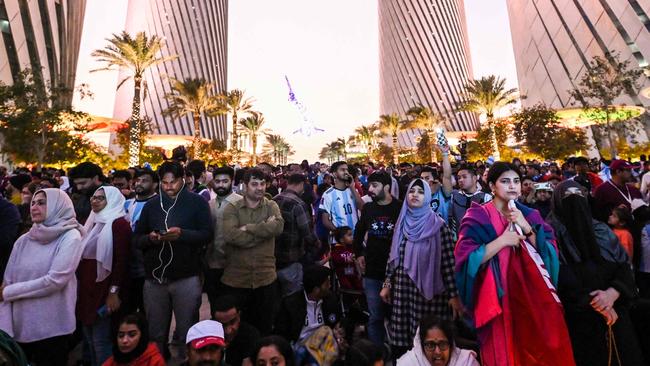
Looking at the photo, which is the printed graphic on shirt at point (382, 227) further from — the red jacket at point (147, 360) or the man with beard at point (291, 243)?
the red jacket at point (147, 360)

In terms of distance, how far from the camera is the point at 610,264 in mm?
2566

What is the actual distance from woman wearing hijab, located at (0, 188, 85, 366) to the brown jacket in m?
1.18

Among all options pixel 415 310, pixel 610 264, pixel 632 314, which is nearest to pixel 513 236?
pixel 610 264

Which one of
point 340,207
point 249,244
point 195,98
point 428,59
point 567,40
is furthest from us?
point 428,59

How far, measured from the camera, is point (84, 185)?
425 cm

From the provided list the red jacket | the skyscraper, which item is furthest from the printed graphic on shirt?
the skyscraper

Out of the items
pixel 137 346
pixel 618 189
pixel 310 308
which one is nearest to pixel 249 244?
pixel 310 308

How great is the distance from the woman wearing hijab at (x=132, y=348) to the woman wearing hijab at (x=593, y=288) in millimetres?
2760

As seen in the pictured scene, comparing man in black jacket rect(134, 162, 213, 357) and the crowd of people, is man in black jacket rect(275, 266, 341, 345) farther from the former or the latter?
man in black jacket rect(134, 162, 213, 357)

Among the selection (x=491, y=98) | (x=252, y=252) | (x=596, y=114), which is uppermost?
(x=491, y=98)

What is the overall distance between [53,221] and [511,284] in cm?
315

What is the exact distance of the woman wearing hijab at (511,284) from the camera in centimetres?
226

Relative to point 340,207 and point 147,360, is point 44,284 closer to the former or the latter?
point 147,360

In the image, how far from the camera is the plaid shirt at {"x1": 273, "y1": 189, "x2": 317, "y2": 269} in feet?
13.1
